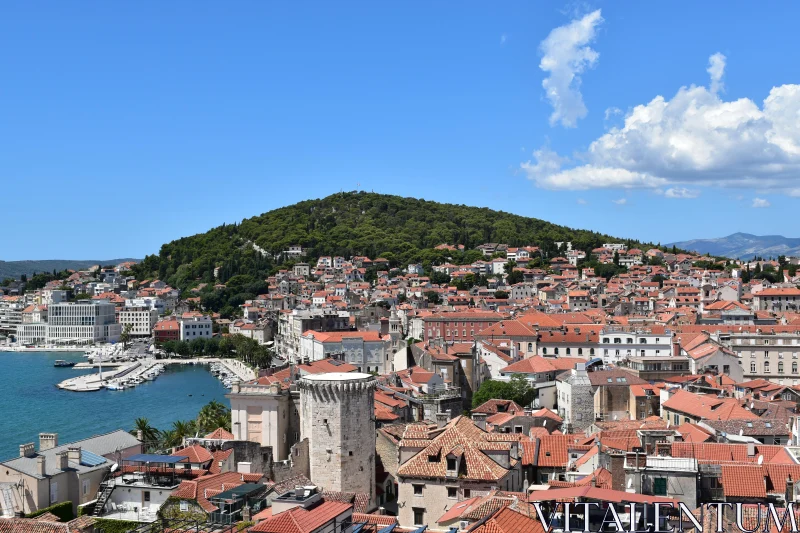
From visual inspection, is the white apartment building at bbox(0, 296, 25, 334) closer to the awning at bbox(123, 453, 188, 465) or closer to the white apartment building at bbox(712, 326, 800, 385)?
the white apartment building at bbox(712, 326, 800, 385)

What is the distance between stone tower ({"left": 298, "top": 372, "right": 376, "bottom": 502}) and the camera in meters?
19.4

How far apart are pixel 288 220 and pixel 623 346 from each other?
379 ft

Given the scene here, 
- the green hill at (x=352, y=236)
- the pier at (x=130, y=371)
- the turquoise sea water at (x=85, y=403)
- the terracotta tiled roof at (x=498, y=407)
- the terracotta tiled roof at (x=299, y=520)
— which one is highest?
the green hill at (x=352, y=236)

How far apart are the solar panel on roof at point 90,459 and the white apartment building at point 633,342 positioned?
1133 inches

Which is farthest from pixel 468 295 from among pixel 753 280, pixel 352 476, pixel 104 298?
pixel 352 476

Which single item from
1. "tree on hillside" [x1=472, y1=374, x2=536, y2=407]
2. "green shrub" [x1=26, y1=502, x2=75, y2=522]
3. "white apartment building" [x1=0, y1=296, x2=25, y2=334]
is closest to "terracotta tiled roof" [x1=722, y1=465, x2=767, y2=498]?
"green shrub" [x1=26, y1=502, x2=75, y2=522]

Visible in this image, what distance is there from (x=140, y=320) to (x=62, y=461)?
10410 centimetres

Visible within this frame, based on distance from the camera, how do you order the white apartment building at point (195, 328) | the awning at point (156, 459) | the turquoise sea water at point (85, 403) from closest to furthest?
the awning at point (156, 459) < the turquoise sea water at point (85, 403) < the white apartment building at point (195, 328)

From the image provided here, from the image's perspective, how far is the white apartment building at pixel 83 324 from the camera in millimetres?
118562

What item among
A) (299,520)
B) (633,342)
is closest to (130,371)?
(633,342)

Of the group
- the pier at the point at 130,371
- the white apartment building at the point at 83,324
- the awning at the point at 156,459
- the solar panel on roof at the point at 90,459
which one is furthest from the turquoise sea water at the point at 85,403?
the white apartment building at the point at 83,324

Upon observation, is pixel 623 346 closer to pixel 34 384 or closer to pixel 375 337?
pixel 375 337

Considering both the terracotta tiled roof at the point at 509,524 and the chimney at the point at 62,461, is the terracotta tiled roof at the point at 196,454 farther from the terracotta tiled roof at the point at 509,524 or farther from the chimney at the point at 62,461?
the terracotta tiled roof at the point at 509,524

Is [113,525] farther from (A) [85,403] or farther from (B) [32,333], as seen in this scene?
(B) [32,333]
